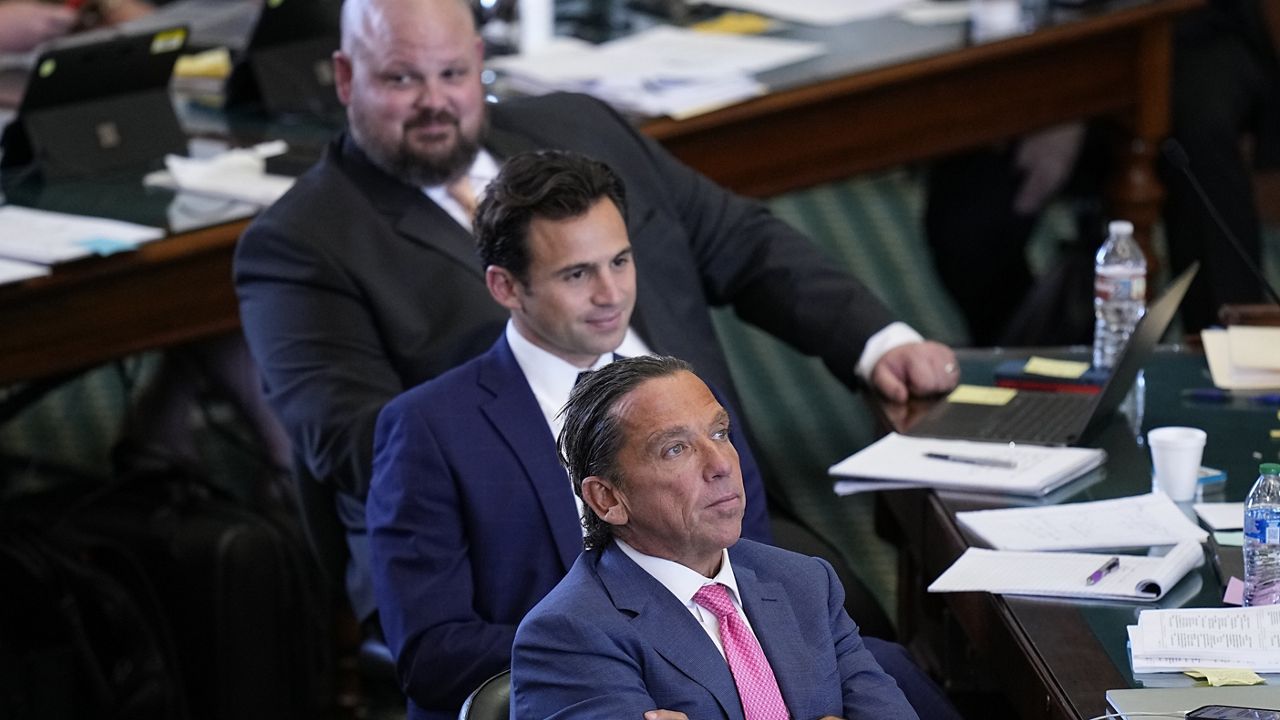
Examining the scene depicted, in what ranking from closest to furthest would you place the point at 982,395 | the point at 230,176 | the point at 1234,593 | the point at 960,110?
the point at 1234,593 < the point at 982,395 < the point at 230,176 < the point at 960,110

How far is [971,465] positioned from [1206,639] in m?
0.57

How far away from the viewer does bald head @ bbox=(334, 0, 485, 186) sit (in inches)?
104

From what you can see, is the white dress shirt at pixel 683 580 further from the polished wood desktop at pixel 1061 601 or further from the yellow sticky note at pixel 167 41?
the yellow sticky note at pixel 167 41

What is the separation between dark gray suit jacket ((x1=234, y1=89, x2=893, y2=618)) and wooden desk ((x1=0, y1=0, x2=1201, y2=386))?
45 centimetres

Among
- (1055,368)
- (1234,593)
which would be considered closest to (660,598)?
(1234,593)

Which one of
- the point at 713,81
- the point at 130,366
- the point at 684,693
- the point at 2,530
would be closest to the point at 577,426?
the point at 684,693

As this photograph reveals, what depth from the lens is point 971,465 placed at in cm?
232

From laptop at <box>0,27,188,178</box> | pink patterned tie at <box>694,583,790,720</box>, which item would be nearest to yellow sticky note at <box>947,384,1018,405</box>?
pink patterned tie at <box>694,583,790,720</box>

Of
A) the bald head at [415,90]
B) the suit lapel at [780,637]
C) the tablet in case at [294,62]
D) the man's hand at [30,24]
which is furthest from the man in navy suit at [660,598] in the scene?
the man's hand at [30,24]

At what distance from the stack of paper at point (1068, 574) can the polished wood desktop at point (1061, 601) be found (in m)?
0.01

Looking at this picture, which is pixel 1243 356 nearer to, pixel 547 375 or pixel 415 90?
pixel 547 375

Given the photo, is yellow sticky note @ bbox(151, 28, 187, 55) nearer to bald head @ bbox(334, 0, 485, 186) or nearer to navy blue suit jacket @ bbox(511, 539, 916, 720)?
bald head @ bbox(334, 0, 485, 186)

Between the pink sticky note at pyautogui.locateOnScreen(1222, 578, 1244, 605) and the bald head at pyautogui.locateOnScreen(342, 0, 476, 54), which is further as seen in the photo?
the bald head at pyautogui.locateOnScreen(342, 0, 476, 54)

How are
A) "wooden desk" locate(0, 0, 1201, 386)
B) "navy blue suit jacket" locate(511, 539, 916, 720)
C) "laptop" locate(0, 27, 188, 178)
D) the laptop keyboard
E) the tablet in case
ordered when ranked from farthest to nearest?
the tablet in case, "laptop" locate(0, 27, 188, 178), "wooden desk" locate(0, 0, 1201, 386), the laptop keyboard, "navy blue suit jacket" locate(511, 539, 916, 720)
